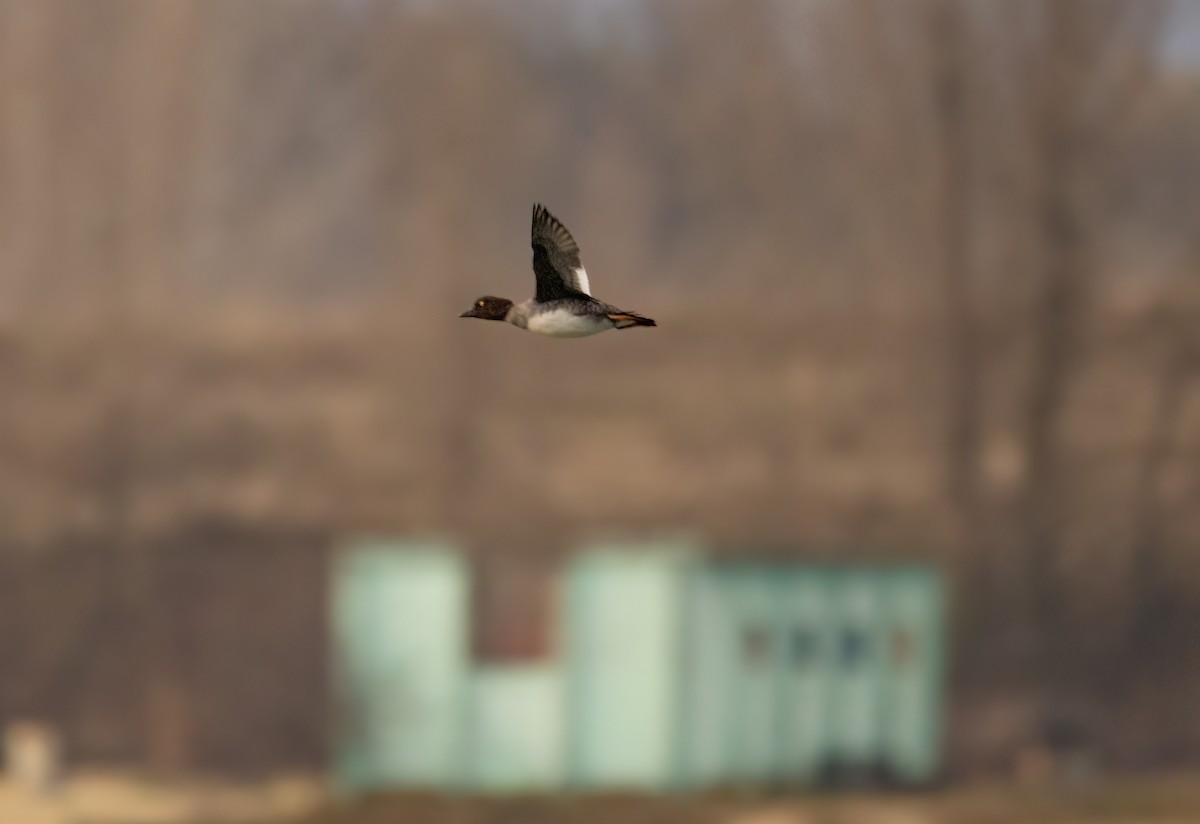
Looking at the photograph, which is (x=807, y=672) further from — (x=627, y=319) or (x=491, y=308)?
(x=627, y=319)

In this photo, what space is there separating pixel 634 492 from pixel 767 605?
5449 mm

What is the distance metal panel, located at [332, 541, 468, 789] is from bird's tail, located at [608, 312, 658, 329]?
9.12 metres

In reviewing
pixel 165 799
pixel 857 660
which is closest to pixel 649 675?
pixel 857 660

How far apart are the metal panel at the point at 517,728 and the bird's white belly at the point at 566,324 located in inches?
379

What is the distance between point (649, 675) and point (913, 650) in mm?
1894

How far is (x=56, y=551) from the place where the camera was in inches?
647

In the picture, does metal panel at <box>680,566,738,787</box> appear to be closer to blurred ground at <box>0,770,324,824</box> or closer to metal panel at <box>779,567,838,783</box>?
metal panel at <box>779,567,838,783</box>

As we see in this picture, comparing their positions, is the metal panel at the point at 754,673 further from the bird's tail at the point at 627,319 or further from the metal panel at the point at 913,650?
the bird's tail at the point at 627,319

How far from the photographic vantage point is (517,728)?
13430mm

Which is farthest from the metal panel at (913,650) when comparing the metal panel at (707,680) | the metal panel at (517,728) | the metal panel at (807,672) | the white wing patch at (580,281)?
the white wing patch at (580,281)

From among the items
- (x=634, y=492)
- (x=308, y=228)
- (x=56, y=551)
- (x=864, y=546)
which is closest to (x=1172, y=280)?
(x=864, y=546)

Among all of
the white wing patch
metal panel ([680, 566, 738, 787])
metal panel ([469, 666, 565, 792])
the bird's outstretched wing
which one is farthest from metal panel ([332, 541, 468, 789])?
the white wing patch

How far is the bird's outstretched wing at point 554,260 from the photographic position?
4.01 meters

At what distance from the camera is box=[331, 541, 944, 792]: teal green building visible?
12828 mm
